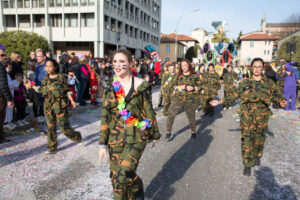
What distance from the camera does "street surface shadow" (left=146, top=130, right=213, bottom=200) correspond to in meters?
3.42

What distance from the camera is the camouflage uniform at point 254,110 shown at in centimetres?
395

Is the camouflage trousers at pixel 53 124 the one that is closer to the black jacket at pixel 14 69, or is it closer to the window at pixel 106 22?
the black jacket at pixel 14 69

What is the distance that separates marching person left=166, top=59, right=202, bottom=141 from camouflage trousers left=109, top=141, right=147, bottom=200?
125 inches

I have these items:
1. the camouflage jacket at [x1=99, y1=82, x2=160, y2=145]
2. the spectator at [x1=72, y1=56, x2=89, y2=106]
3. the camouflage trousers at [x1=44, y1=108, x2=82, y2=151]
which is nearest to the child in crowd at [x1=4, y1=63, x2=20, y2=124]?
the camouflage trousers at [x1=44, y1=108, x2=82, y2=151]

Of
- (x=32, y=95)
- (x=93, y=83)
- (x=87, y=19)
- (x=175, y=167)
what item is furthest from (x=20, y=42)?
(x=175, y=167)

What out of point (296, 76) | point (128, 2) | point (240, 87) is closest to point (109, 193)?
point (240, 87)

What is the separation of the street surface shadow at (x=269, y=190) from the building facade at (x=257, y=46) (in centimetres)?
7715

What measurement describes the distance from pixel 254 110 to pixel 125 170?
8.83 feet

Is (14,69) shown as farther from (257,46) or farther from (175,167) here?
(257,46)

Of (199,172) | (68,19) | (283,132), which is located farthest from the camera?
(68,19)

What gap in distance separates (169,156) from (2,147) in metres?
3.72

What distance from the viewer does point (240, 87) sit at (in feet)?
13.7

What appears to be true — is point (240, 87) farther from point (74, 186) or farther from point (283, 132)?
point (283, 132)

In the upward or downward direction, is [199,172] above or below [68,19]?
below
